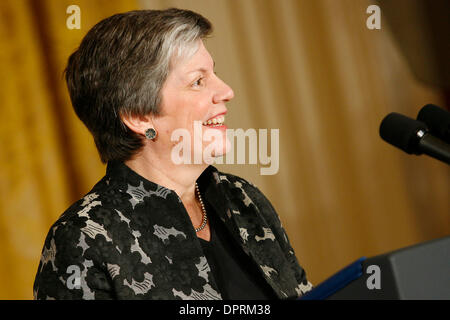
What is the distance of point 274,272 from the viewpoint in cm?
127

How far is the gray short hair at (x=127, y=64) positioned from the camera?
1.19 meters

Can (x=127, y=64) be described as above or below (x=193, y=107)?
above

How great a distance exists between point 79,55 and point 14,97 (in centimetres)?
75

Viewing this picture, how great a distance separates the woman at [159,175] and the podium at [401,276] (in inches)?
22.3

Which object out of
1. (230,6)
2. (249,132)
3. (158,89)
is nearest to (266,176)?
(249,132)

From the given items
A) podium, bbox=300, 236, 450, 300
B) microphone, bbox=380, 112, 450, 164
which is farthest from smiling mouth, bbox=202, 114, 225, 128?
podium, bbox=300, 236, 450, 300

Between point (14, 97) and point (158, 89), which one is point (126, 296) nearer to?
point (158, 89)

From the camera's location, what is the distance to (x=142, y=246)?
1113 millimetres

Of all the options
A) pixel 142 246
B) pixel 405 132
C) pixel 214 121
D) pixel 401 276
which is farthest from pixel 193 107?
pixel 401 276

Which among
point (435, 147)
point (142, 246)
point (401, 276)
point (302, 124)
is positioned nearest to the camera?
point (401, 276)

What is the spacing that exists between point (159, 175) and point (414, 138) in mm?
633

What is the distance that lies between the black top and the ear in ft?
0.98

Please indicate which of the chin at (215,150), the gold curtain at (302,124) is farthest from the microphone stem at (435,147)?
the gold curtain at (302,124)

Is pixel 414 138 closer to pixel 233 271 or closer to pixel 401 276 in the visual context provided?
pixel 401 276
